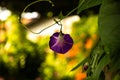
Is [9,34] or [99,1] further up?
[99,1]

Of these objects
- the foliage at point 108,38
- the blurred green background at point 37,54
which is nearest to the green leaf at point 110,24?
the foliage at point 108,38

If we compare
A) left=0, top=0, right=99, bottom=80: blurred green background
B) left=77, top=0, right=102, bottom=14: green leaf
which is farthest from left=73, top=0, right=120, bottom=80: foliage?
left=0, top=0, right=99, bottom=80: blurred green background

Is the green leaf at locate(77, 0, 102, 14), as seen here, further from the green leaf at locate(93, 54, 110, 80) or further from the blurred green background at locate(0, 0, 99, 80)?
the blurred green background at locate(0, 0, 99, 80)

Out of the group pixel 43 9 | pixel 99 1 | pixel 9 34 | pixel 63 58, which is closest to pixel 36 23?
pixel 9 34

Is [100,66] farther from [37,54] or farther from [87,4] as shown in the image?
[37,54]

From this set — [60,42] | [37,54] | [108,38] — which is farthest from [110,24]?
[37,54]

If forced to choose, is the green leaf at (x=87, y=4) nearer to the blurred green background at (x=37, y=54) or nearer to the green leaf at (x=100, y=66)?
the green leaf at (x=100, y=66)

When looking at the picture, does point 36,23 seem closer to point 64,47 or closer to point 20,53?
point 20,53

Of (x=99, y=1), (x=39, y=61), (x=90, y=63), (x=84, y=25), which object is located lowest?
(x=39, y=61)
